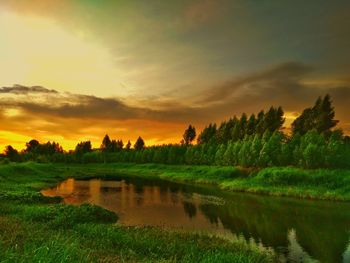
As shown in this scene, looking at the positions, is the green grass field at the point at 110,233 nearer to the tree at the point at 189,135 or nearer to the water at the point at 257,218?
the water at the point at 257,218

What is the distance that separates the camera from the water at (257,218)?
33562 mm

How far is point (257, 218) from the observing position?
4728 cm

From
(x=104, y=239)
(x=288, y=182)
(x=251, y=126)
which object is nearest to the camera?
(x=104, y=239)

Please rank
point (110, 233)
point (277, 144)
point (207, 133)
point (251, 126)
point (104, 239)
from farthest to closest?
1. point (207, 133)
2. point (251, 126)
3. point (277, 144)
4. point (110, 233)
5. point (104, 239)

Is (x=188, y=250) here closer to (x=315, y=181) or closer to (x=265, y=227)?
(x=265, y=227)

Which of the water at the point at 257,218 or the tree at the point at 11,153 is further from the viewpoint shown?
the tree at the point at 11,153

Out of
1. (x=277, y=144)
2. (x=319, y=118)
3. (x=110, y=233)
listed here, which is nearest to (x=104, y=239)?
(x=110, y=233)

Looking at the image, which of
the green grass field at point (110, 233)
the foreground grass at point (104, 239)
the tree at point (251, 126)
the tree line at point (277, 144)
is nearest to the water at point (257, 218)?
the green grass field at point (110, 233)

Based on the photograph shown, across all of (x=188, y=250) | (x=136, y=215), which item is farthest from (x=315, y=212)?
(x=188, y=250)

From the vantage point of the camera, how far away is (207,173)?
4215 inches

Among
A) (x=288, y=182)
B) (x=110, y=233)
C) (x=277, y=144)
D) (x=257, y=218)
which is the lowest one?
(x=257, y=218)

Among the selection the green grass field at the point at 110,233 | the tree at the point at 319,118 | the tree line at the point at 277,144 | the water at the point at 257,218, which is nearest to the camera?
the green grass field at the point at 110,233

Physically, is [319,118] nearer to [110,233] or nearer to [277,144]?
[277,144]

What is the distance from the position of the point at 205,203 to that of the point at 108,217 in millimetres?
21732
